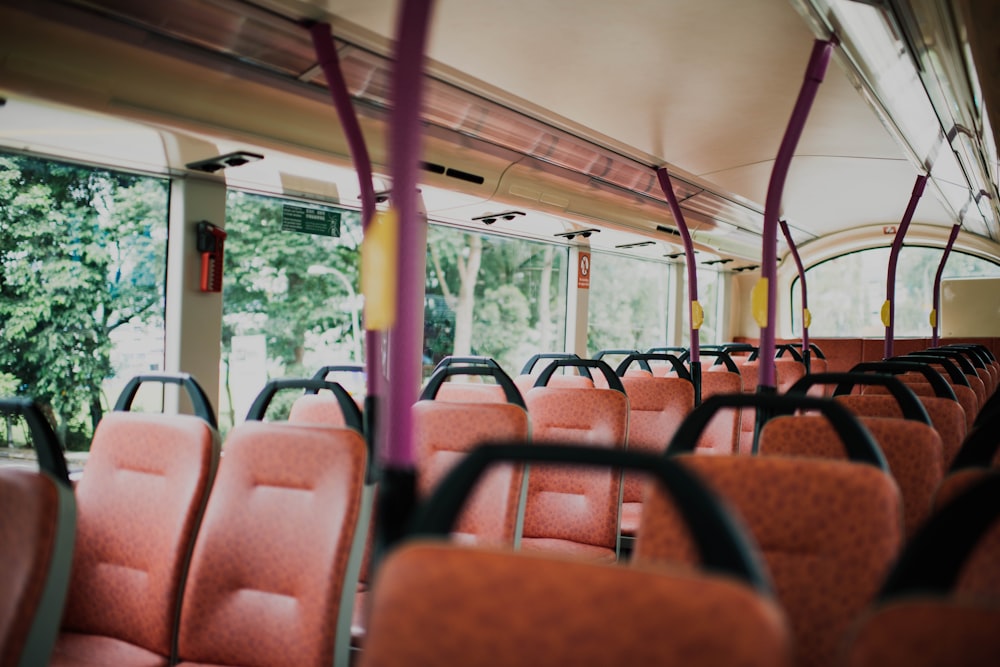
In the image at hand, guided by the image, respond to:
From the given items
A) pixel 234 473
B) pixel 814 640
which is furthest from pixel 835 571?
pixel 234 473

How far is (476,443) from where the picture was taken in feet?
8.31

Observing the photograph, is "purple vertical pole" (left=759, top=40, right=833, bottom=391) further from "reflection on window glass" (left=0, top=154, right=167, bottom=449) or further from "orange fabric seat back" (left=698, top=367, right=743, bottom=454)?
"reflection on window glass" (left=0, top=154, right=167, bottom=449)

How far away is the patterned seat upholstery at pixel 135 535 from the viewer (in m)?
2.20

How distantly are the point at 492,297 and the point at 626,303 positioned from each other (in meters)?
3.40

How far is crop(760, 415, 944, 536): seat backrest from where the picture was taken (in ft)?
6.83

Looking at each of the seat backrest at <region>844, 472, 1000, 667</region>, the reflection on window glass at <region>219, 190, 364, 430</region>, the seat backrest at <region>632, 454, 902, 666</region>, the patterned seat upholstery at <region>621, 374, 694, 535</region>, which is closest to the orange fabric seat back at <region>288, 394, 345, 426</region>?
the reflection on window glass at <region>219, 190, 364, 430</region>

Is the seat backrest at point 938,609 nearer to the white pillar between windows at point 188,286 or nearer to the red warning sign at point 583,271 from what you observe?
the white pillar between windows at point 188,286

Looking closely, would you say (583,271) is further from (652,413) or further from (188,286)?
(188,286)

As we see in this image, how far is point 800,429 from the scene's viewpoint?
82.4 inches

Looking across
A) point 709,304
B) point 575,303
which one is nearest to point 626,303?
point 575,303

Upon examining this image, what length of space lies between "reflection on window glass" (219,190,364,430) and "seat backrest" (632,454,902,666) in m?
3.45

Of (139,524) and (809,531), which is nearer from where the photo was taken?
(809,531)

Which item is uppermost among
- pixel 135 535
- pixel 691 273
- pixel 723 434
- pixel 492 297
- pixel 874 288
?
pixel 874 288

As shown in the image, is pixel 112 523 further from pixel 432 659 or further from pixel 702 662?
pixel 702 662
